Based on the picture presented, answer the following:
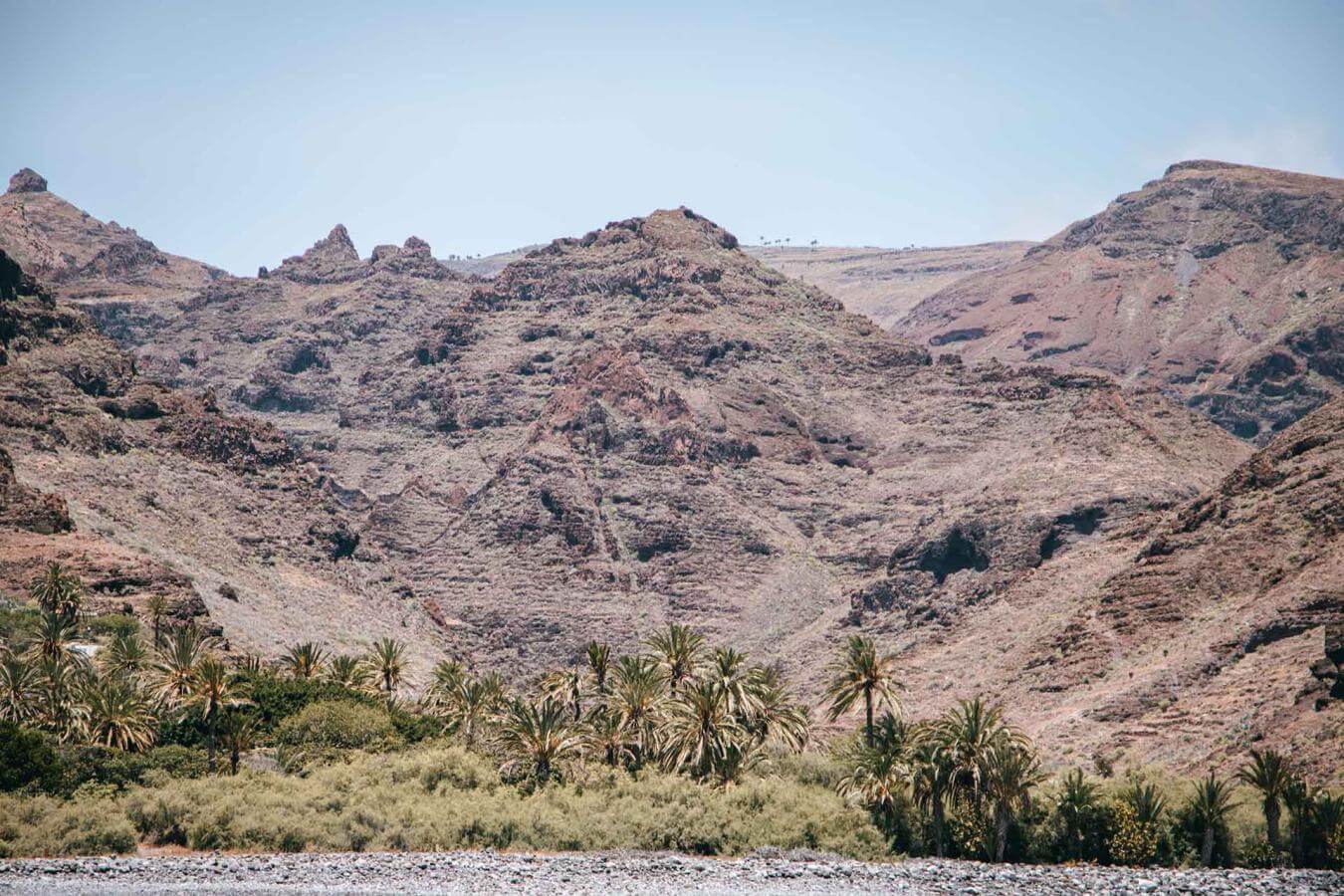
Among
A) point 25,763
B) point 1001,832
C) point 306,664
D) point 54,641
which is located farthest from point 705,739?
point 54,641

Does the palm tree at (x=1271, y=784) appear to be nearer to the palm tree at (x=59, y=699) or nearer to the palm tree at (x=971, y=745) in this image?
the palm tree at (x=971, y=745)

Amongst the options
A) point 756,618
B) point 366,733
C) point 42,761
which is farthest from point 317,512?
point 42,761

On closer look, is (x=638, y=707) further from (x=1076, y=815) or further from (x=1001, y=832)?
Result: (x=1076, y=815)

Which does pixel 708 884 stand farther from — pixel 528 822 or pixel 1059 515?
pixel 1059 515

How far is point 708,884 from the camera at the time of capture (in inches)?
2729

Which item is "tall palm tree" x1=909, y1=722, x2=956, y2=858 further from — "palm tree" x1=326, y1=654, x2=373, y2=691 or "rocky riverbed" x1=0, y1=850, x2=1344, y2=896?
"palm tree" x1=326, y1=654, x2=373, y2=691

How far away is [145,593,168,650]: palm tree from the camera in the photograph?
11369 cm

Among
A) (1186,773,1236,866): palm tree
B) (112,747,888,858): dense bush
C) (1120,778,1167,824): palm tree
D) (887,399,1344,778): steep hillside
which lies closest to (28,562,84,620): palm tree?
(112,747,888,858): dense bush

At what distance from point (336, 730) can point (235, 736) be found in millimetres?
8342

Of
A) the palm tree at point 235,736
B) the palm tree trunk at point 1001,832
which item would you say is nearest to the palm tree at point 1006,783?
the palm tree trunk at point 1001,832

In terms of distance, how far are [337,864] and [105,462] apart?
106 metres

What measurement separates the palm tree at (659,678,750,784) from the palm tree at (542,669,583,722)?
29.4ft

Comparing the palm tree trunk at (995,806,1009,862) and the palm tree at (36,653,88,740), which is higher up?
the palm tree at (36,653,88,740)

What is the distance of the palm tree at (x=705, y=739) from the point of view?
80562mm
